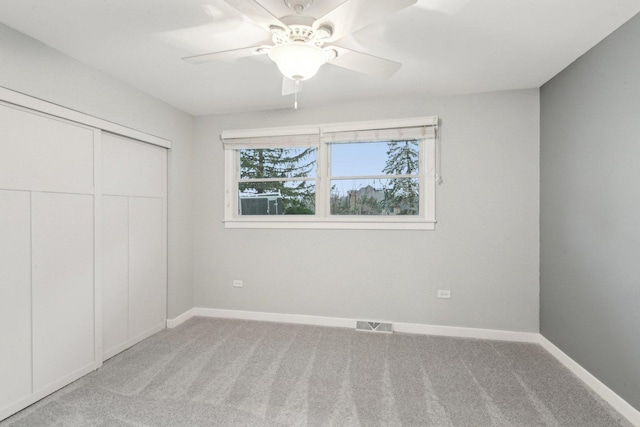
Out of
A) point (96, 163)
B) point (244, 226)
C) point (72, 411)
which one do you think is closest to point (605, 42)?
point (244, 226)

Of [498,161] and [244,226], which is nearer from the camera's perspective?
[498,161]

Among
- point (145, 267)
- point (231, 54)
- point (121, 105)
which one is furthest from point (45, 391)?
point (231, 54)

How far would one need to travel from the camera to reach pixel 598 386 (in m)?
2.06

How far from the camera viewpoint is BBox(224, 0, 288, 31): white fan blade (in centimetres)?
126

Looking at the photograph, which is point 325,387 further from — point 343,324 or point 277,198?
point 277,198

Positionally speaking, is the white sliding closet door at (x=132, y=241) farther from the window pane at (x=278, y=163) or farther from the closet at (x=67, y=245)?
the window pane at (x=278, y=163)

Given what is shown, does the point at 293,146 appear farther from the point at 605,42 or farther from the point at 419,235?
the point at 605,42

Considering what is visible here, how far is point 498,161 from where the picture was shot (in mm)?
2920

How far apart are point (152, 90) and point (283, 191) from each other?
5.43ft

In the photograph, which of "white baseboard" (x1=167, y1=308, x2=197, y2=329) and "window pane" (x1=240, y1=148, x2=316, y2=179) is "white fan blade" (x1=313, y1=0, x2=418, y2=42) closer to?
"window pane" (x1=240, y1=148, x2=316, y2=179)

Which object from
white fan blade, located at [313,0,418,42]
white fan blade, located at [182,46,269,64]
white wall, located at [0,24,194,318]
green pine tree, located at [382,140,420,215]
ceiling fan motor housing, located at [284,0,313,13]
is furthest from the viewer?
green pine tree, located at [382,140,420,215]

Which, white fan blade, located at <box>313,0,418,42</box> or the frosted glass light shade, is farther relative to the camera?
the frosted glass light shade

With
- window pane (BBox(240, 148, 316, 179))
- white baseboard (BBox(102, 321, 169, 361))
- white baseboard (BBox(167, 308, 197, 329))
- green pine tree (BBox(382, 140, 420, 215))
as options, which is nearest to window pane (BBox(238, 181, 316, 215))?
window pane (BBox(240, 148, 316, 179))

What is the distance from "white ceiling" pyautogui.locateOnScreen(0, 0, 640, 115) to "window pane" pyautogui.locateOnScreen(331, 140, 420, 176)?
582 millimetres
